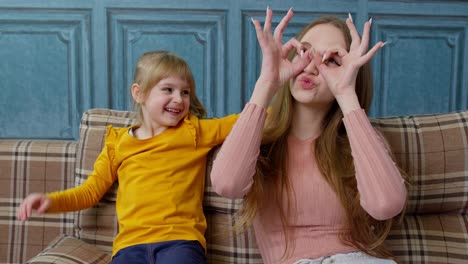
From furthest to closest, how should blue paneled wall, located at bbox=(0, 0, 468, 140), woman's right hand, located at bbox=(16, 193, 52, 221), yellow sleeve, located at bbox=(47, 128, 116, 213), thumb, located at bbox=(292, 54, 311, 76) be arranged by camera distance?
blue paneled wall, located at bbox=(0, 0, 468, 140)
yellow sleeve, located at bbox=(47, 128, 116, 213)
woman's right hand, located at bbox=(16, 193, 52, 221)
thumb, located at bbox=(292, 54, 311, 76)

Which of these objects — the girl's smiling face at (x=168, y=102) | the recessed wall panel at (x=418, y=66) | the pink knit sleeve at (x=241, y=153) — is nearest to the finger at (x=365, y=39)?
the pink knit sleeve at (x=241, y=153)

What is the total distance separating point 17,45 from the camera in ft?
9.62

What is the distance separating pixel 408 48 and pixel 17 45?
7.12 ft

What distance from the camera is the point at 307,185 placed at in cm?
124

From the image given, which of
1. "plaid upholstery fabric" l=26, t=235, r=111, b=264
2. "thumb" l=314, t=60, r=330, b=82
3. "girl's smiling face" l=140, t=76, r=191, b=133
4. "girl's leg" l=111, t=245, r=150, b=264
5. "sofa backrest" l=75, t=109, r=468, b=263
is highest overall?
"thumb" l=314, t=60, r=330, b=82

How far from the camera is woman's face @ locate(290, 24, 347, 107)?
121cm

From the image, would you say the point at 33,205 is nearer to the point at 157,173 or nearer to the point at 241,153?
the point at 157,173

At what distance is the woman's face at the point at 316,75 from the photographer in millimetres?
1207

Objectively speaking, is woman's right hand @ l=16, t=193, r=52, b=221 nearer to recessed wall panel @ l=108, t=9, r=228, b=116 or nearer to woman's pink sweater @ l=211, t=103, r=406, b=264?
woman's pink sweater @ l=211, t=103, r=406, b=264

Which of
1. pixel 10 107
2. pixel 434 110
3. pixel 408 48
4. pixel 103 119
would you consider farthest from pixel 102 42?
pixel 434 110

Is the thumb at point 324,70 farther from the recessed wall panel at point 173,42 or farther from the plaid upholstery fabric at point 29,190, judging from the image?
the recessed wall panel at point 173,42

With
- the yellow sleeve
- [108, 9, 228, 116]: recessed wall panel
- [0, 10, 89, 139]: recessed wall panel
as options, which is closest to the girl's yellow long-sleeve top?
the yellow sleeve

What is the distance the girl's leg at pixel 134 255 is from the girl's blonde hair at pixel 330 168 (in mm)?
275

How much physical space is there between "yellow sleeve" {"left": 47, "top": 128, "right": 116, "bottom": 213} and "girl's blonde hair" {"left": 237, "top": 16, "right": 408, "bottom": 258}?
436mm
